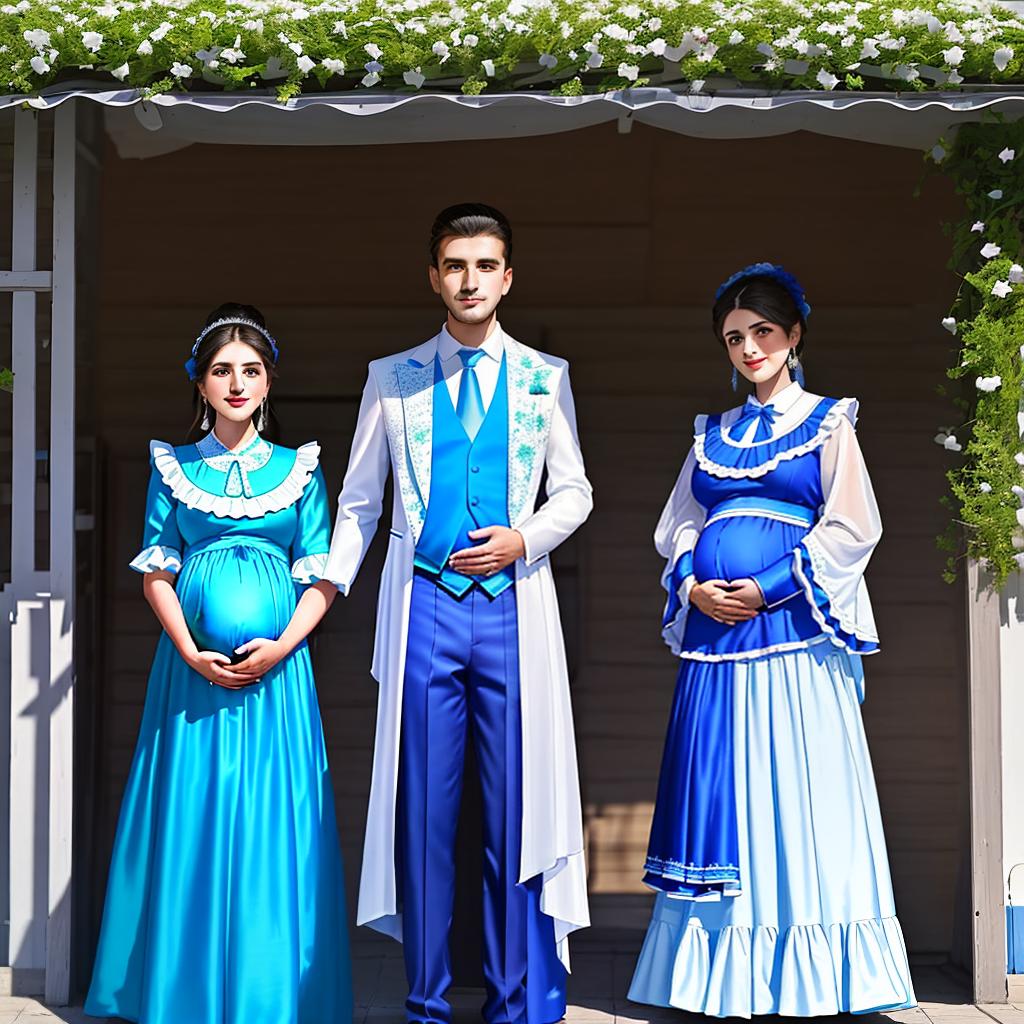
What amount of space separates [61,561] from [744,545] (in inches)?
77.0

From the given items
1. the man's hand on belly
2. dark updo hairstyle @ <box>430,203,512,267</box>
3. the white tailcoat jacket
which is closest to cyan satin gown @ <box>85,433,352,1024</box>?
the white tailcoat jacket

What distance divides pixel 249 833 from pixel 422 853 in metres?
0.47

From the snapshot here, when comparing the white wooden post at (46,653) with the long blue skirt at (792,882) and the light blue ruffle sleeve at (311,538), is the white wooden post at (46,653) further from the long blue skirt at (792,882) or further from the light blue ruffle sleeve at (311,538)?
the long blue skirt at (792,882)

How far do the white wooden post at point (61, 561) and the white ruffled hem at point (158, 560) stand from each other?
0.37m

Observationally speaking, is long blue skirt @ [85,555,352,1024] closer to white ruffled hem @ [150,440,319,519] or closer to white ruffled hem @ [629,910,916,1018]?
white ruffled hem @ [150,440,319,519]

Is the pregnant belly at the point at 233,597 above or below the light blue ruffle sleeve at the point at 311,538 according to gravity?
below

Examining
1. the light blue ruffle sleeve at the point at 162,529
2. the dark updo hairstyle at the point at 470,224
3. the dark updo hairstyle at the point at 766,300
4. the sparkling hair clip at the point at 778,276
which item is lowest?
the light blue ruffle sleeve at the point at 162,529

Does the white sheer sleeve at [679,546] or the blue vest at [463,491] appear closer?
the blue vest at [463,491]

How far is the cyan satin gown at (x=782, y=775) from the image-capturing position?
13.2ft

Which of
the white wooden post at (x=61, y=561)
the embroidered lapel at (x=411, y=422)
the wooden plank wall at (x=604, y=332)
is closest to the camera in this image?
the embroidered lapel at (x=411, y=422)

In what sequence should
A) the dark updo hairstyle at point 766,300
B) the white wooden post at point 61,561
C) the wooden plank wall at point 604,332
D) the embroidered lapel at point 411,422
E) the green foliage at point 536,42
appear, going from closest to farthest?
the green foliage at point 536,42, the embroidered lapel at point 411,422, the dark updo hairstyle at point 766,300, the white wooden post at point 61,561, the wooden plank wall at point 604,332

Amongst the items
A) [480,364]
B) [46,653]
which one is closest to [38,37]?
[480,364]

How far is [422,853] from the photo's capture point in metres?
4.03

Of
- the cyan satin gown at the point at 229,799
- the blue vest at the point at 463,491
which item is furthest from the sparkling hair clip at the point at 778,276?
→ the cyan satin gown at the point at 229,799
